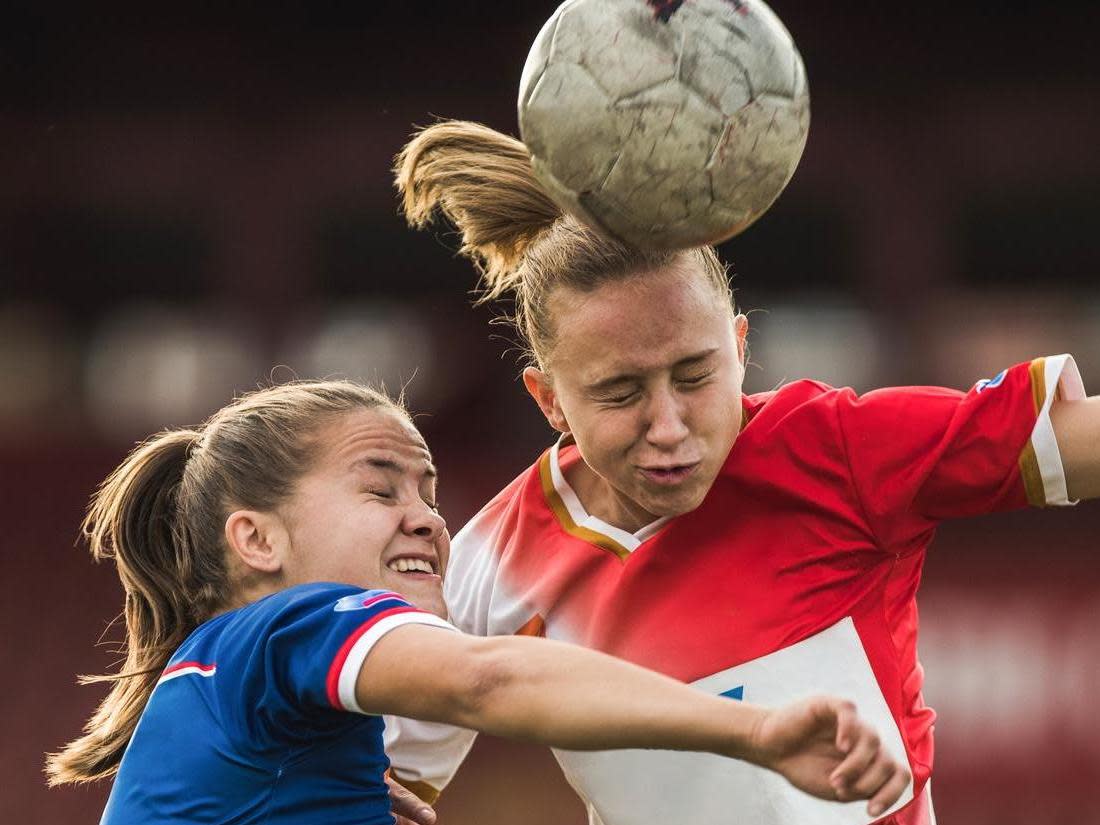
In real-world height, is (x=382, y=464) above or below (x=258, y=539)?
above

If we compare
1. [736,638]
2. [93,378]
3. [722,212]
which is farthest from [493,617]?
[93,378]

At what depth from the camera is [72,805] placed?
6.33 m

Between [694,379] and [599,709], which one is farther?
[694,379]

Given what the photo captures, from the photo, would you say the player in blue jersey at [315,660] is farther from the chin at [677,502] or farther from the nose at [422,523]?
the chin at [677,502]

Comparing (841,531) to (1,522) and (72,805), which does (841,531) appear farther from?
(1,522)

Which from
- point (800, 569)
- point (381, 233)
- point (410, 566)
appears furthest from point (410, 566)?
point (381, 233)

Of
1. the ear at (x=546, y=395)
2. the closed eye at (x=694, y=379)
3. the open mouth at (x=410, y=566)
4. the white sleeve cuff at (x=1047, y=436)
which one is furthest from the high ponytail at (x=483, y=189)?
the white sleeve cuff at (x=1047, y=436)

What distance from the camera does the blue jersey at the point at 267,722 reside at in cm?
197

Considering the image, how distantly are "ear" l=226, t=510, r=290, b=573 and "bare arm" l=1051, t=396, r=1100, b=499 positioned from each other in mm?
1197

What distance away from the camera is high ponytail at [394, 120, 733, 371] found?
102 inches

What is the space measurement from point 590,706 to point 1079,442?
3.29 feet

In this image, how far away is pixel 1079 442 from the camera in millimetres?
2318

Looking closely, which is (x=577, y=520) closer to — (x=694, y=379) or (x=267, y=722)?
(x=694, y=379)

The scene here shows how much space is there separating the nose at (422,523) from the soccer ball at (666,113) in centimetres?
54
